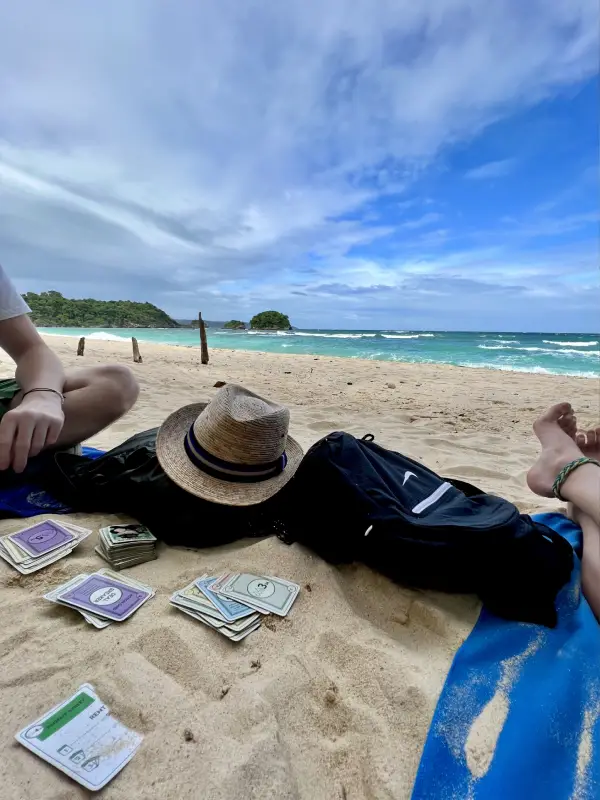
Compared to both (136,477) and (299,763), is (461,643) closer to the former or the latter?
(299,763)

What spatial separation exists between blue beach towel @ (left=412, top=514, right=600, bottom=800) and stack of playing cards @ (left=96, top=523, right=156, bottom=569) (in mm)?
1021

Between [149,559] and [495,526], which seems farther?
[149,559]

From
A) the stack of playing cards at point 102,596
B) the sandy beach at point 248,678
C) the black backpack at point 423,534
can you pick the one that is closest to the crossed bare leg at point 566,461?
the black backpack at point 423,534

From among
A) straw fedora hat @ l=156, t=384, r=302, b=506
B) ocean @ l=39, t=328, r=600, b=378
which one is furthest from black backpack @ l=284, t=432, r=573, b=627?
ocean @ l=39, t=328, r=600, b=378

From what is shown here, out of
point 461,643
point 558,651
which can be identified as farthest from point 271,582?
point 558,651

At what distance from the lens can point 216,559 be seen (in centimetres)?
147

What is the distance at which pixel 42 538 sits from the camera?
1.46m

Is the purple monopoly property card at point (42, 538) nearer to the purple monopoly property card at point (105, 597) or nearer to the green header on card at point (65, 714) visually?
the purple monopoly property card at point (105, 597)

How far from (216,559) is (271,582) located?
246mm

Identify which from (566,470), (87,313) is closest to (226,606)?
(566,470)

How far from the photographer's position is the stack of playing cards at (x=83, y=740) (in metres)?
0.75

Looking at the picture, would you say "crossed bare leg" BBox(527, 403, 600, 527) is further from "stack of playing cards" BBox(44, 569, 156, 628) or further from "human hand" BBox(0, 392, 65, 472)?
"human hand" BBox(0, 392, 65, 472)

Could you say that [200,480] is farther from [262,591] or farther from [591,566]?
[591,566]

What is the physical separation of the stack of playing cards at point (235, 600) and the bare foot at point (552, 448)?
3.29 feet
